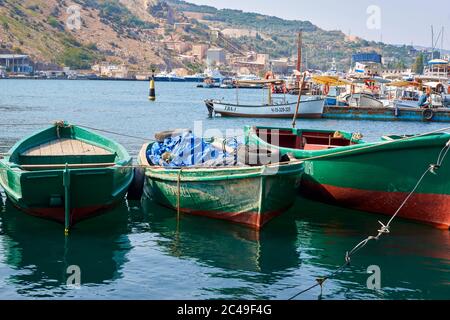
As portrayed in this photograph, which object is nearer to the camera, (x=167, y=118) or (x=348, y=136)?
(x=348, y=136)

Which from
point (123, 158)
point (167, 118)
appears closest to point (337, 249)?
point (123, 158)

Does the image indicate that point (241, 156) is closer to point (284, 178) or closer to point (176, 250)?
point (284, 178)

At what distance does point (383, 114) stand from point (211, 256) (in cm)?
4533

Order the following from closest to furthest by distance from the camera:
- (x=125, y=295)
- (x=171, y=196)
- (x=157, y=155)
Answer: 1. (x=125, y=295)
2. (x=171, y=196)
3. (x=157, y=155)

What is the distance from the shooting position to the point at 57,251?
14.9 metres

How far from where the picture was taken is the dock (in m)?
56.6

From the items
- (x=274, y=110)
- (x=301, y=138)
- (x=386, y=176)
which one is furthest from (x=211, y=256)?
(x=274, y=110)

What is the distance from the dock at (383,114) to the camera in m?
56.6

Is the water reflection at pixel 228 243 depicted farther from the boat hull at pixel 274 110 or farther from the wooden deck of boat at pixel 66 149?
the boat hull at pixel 274 110

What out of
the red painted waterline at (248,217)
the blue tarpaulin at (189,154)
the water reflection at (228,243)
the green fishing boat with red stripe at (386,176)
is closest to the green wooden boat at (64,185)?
the blue tarpaulin at (189,154)

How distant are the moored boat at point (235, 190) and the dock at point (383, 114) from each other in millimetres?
41570

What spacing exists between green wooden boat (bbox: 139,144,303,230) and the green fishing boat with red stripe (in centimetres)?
157

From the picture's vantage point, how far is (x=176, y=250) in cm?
1547
